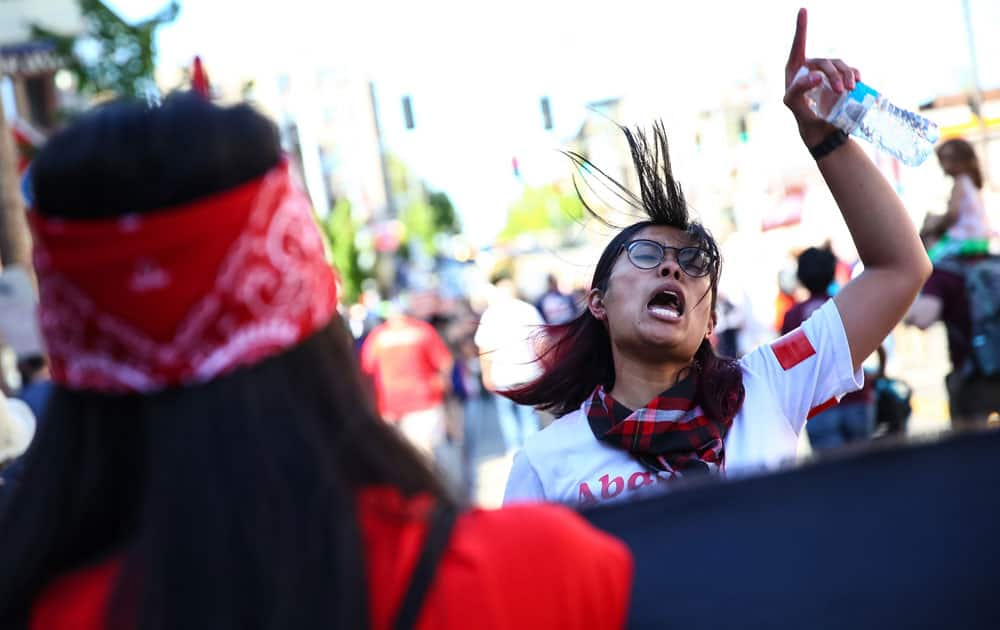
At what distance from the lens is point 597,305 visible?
3.42 m

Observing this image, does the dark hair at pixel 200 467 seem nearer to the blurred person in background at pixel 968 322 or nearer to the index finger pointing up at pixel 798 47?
the index finger pointing up at pixel 798 47

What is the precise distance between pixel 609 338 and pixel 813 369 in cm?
71

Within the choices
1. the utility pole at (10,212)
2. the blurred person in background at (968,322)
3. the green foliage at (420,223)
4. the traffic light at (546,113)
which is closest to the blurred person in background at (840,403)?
the blurred person in background at (968,322)

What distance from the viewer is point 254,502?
4.20ft

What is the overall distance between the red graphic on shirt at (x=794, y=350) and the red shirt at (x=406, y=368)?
8.08 m

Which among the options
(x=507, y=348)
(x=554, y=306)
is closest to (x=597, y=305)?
(x=507, y=348)

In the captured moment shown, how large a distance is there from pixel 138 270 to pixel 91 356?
0.14 m

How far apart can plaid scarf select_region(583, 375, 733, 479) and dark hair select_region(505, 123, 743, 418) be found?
5 centimetres

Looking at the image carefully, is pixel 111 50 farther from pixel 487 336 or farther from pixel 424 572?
pixel 424 572

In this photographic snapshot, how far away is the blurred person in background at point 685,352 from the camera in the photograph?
272cm

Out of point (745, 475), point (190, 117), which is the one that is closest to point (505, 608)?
point (745, 475)

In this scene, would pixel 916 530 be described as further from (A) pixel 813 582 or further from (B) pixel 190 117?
(B) pixel 190 117

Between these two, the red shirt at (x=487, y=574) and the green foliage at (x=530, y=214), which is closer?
the red shirt at (x=487, y=574)

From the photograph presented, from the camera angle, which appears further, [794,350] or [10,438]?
[10,438]
